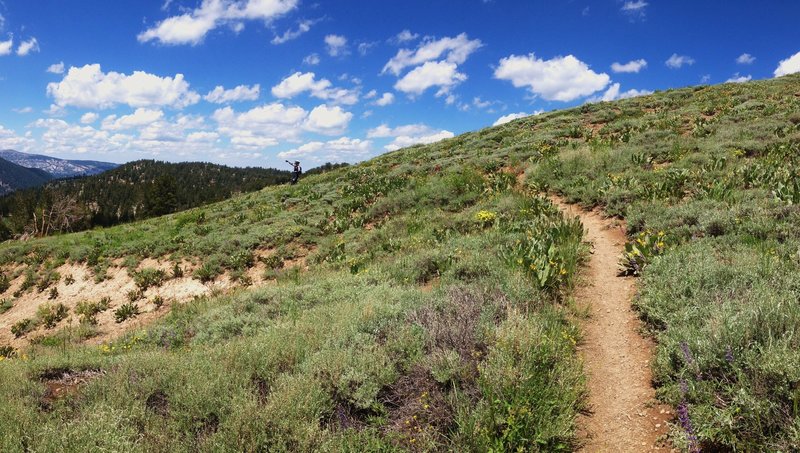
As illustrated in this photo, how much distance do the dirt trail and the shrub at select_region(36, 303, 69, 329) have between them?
626 inches

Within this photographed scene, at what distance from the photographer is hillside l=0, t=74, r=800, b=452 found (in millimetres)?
3945

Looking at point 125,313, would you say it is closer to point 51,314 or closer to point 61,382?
point 51,314

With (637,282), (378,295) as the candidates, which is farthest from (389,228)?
(637,282)

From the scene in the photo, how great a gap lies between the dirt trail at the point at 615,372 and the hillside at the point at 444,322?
0.19 m

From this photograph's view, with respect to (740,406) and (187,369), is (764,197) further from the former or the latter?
(187,369)

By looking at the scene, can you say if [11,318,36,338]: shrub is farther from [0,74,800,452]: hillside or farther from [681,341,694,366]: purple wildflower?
[681,341,694,366]: purple wildflower

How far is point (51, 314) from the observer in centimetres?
1356

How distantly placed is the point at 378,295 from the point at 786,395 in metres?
5.58

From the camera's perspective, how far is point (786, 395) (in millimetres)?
3564

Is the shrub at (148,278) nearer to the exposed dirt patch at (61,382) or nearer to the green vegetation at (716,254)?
the exposed dirt patch at (61,382)

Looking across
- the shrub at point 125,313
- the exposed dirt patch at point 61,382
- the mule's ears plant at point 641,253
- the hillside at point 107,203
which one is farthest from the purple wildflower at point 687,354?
the hillside at point 107,203

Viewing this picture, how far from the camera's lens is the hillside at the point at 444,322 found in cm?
395

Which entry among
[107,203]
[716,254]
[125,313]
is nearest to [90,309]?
[125,313]

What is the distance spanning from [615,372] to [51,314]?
54.7ft
